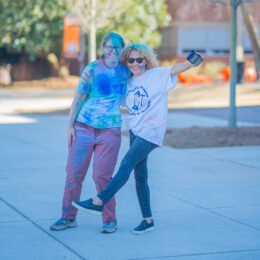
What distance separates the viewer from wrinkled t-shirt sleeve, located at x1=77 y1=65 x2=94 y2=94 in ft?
18.8

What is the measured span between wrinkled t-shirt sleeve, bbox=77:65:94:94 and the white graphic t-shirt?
36 cm

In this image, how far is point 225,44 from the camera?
46312 millimetres

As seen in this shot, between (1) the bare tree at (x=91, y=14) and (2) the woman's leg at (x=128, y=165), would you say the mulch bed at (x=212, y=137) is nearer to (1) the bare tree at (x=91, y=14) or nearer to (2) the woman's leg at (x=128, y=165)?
(2) the woman's leg at (x=128, y=165)

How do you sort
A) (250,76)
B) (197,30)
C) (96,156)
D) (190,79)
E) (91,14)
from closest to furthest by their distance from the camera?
(96,156), (91,14), (190,79), (250,76), (197,30)

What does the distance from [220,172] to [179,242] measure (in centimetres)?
367

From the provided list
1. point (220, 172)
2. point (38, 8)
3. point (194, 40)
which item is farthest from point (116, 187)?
point (194, 40)

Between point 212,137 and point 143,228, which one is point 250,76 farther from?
point 143,228

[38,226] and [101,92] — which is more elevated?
[101,92]

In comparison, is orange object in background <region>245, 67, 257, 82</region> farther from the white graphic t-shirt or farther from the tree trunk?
the white graphic t-shirt

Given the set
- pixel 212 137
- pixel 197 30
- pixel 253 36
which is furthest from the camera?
pixel 197 30

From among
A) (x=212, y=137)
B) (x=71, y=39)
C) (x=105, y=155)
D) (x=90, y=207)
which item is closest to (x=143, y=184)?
(x=105, y=155)

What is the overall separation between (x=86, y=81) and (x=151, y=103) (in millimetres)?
589

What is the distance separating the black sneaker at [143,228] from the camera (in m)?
5.81

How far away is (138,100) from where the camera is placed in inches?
225
